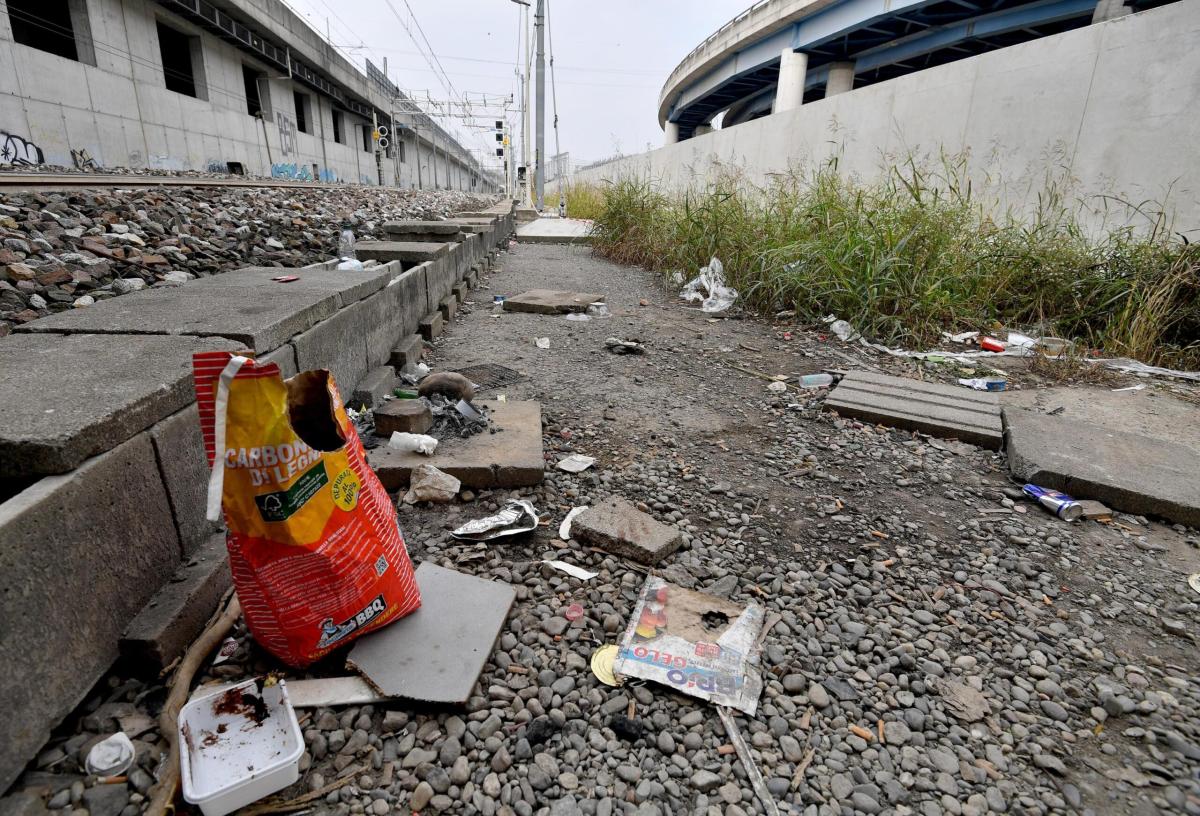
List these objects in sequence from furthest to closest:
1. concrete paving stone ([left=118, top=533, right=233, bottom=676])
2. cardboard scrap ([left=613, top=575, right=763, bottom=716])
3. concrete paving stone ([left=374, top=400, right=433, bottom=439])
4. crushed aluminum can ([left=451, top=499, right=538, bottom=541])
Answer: concrete paving stone ([left=374, top=400, right=433, bottom=439]), crushed aluminum can ([left=451, top=499, right=538, bottom=541]), cardboard scrap ([left=613, top=575, right=763, bottom=716]), concrete paving stone ([left=118, top=533, right=233, bottom=676])

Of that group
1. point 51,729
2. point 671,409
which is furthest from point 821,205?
point 51,729

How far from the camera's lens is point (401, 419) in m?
2.44

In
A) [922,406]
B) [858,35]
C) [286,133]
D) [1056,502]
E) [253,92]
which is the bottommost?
[1056,502]

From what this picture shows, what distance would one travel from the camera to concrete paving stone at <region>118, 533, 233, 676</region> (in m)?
1.30

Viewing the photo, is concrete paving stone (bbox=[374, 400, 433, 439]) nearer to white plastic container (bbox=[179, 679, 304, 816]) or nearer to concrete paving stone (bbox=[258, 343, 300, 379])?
concrete paving stone (bbox=[258, 343, 300, 379])

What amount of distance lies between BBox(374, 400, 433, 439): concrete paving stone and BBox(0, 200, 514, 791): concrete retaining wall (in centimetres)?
38

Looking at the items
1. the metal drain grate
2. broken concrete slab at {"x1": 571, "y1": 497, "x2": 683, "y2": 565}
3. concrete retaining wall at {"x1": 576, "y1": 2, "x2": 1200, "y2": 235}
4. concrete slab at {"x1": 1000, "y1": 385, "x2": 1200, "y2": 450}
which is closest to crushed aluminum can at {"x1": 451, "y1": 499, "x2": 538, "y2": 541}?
broken concrete slab at {"x1": 571, "y1": 497, "x2": 683, "y2": 565}

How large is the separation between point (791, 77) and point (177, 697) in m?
23.1

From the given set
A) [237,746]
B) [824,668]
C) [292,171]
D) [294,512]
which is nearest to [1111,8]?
[824,668]

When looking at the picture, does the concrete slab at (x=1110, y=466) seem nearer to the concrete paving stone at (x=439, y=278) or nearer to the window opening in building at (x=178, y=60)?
the concrete paving stone at (x=439, y=278)

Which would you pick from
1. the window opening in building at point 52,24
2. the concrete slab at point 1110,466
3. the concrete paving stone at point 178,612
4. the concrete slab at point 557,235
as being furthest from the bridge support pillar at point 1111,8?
the window opening in building at point 52,24

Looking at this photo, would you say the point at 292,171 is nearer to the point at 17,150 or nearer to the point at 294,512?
the point at 17,150

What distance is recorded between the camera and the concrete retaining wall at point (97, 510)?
3.42 ft

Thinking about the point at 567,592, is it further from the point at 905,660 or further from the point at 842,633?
the point at 905,660
